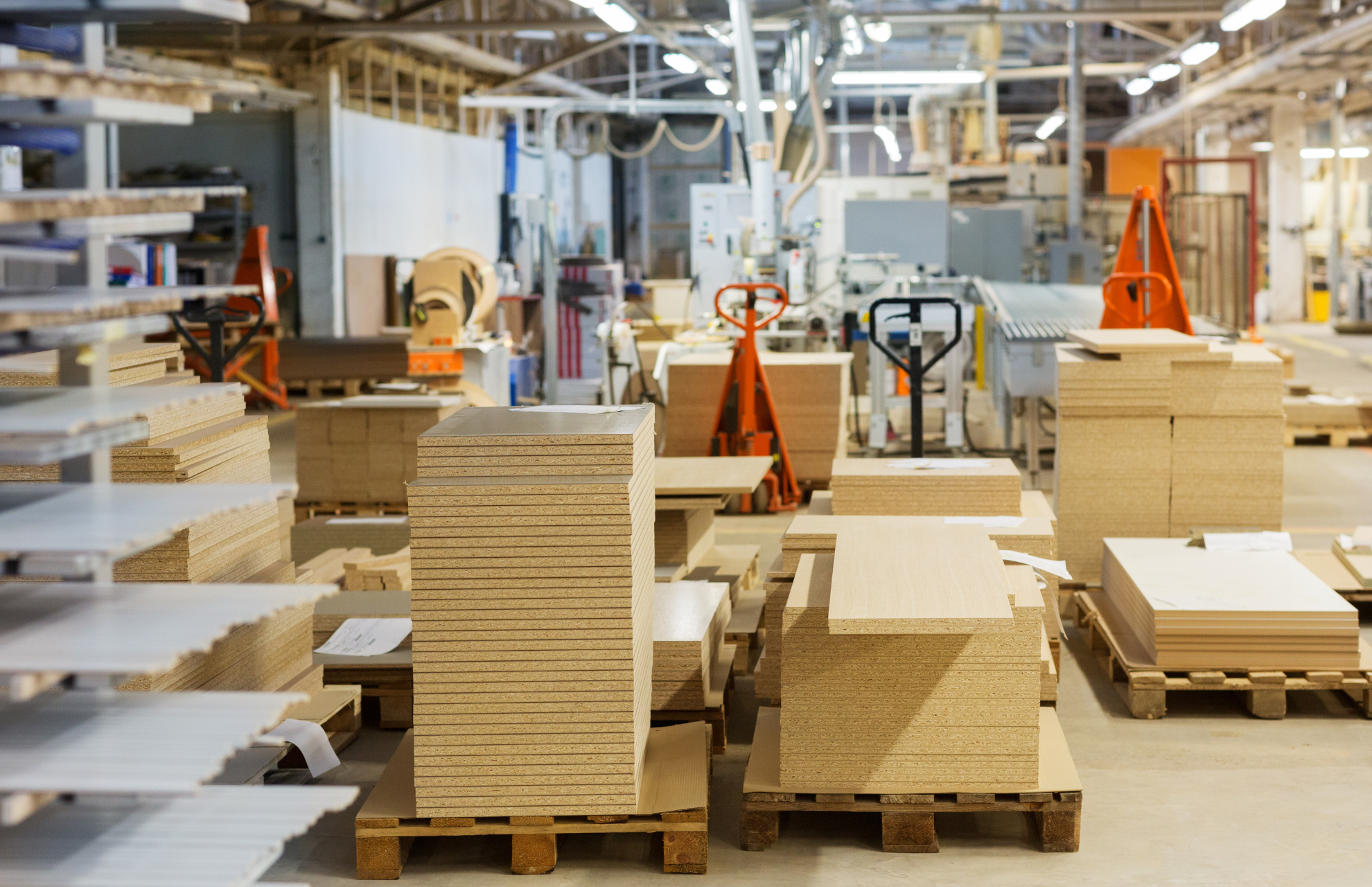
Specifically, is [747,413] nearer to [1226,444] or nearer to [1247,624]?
[1226,444]

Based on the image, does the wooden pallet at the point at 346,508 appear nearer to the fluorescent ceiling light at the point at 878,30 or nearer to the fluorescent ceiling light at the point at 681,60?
the fluorescent ceiling light at the point at 878,30

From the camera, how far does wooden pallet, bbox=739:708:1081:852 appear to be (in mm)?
3807

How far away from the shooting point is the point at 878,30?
51.0ft

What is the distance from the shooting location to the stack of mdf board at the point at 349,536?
7.12 m

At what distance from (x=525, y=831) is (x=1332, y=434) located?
9.95 m

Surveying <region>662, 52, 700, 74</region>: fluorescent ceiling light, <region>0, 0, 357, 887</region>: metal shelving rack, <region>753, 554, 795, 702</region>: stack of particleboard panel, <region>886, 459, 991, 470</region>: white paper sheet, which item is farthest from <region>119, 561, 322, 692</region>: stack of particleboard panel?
<region>662, 52, 700, 74</region>: fluorescent ceiling light

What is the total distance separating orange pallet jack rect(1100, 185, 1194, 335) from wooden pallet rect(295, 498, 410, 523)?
4391 mm

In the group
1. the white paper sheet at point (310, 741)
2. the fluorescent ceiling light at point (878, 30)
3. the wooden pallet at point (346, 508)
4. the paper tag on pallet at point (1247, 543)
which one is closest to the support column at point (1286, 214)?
the fluorescent ceiling light at point (878, 30)

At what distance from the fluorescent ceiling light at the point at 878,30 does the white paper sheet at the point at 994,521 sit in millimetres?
11284

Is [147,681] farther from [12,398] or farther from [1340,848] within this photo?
[1340,848]

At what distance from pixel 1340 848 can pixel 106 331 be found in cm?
349

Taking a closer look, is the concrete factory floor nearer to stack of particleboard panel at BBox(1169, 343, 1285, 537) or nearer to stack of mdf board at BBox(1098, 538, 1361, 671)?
stack of mdf board at BBox(1098, 538, 1361, 671)

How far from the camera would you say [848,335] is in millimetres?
11844

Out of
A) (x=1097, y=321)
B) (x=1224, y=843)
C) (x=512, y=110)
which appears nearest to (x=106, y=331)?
(x=1224, y=843)
